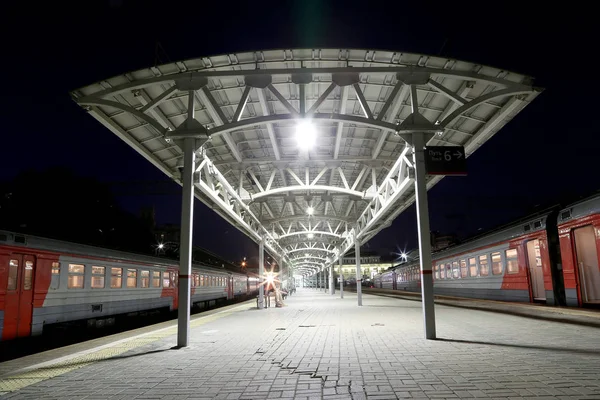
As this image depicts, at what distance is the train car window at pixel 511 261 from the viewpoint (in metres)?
14.4

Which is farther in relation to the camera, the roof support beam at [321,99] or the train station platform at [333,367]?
the roof support beam at [321,99]

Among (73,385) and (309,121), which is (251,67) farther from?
(73,385)

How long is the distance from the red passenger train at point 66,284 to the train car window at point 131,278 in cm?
3

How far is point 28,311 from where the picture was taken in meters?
9.77

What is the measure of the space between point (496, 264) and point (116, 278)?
45.6 ft

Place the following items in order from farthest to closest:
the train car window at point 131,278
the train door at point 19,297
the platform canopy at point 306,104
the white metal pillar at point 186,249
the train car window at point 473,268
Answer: the train car window at point 473,268
the train car window at point 131,278
the train door at point 19,297
the platform canopy at point 306,104
the white metal pillar at point 186,249

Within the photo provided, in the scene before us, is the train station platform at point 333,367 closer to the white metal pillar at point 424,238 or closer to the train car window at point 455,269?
the white metal pillar at point 424,238

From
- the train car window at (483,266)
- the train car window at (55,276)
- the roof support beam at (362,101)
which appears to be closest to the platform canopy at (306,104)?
the roof support beam at (362,101)

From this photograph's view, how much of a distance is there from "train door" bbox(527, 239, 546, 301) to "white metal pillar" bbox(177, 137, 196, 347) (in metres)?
11.4

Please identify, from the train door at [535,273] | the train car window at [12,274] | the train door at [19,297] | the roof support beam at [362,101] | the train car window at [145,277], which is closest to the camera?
the roof support beam at [362,101]

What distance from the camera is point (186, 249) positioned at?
25.5ft

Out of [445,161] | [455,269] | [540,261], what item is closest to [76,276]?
[445,161]

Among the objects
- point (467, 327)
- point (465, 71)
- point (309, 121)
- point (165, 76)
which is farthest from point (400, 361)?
point (165, 76)

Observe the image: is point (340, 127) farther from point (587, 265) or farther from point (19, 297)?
point (587, 265)
